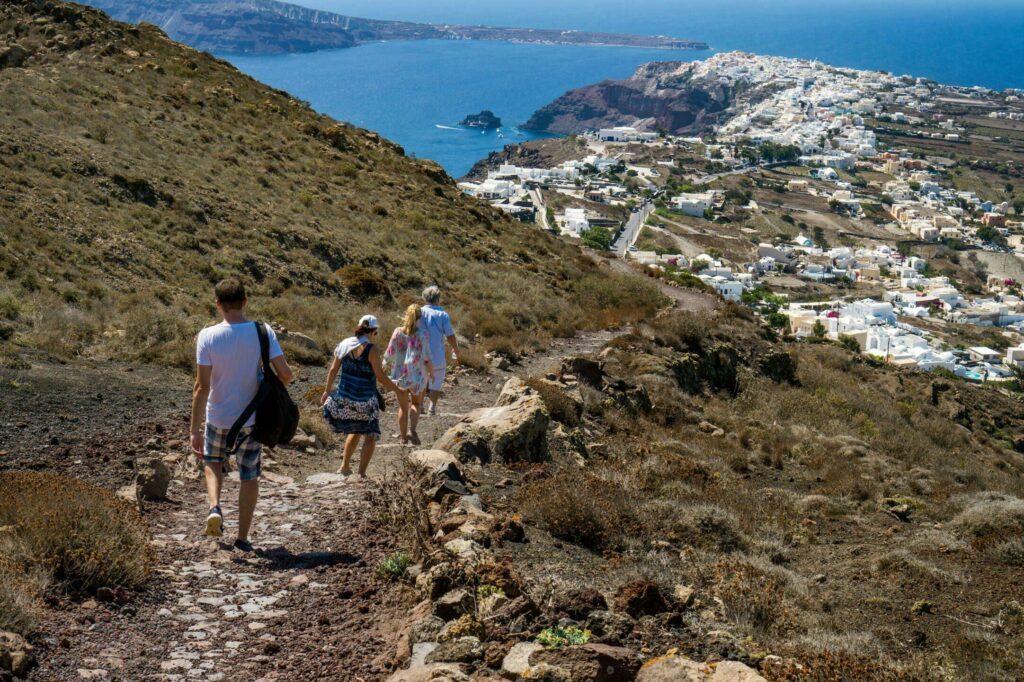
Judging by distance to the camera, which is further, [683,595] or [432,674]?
[683,595]

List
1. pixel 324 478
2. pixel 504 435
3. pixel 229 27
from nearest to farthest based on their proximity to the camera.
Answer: pixel 324 478 < pixel 504 435 < pixel 229 27

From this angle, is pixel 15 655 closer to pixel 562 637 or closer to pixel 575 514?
pixel 562 637

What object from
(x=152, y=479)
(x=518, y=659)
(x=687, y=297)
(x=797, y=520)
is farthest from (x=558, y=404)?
(x=687, y=297)

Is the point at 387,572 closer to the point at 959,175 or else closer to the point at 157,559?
the point at 157,559

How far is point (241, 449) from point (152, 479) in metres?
1.17

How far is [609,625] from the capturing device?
3654 millimetres

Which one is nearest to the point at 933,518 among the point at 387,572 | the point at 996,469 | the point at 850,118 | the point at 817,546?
the point at 817,546

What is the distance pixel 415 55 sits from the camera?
189250 mm

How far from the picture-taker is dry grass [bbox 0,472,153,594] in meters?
3.96

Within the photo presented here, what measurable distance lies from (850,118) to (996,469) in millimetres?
151230

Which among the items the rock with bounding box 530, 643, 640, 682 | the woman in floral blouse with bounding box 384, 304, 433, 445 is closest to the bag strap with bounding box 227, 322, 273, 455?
the rock with bounding box 530, 643, 640, 682

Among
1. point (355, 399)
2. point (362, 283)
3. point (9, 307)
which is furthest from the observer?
point (362, 283)

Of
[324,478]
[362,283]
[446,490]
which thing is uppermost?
[446,490]

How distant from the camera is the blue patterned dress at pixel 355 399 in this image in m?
6.24
